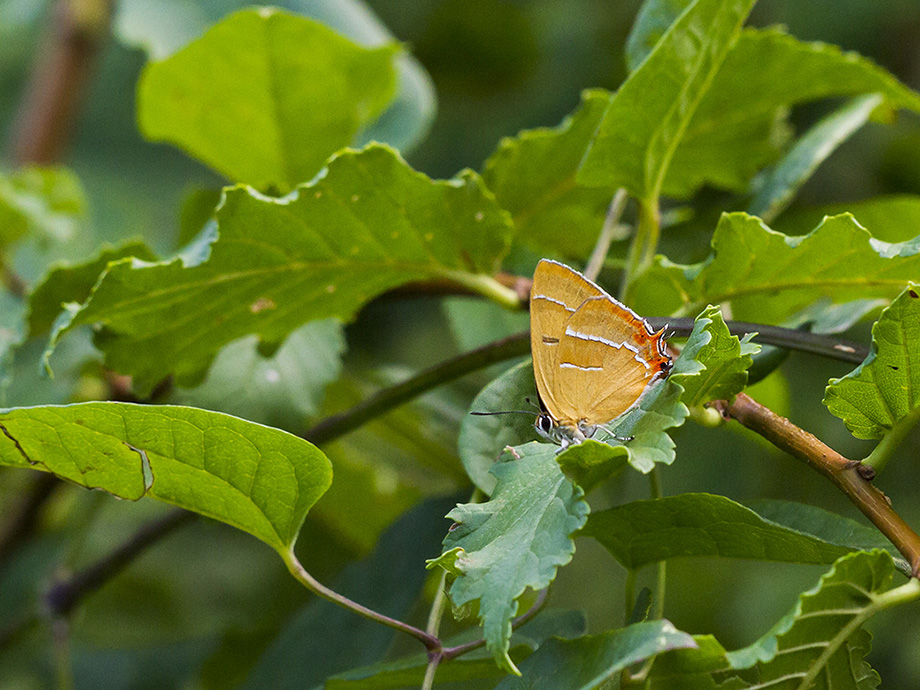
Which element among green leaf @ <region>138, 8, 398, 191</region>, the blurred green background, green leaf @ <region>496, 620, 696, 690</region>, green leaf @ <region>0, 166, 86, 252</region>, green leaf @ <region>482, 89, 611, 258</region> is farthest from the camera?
the blurred green background

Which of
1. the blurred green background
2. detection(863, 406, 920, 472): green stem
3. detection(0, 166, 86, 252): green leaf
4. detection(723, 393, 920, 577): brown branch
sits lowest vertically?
the blurred green background

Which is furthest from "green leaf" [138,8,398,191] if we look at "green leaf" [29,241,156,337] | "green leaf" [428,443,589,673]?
"green leaf" [428,443,589,673]

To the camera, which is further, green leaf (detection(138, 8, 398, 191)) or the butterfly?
green leaf (detection(138, 8, 398, 191))

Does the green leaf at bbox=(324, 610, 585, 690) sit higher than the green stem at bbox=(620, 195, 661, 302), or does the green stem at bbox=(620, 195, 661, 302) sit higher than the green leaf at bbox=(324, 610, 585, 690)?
the green stem at bbox=(620, 195, 661, 302)

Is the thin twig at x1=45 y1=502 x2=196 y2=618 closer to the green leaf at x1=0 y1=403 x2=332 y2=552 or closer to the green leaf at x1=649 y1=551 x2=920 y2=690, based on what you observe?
the green leaf at x1=0 y1=403 x2=332 y2=552

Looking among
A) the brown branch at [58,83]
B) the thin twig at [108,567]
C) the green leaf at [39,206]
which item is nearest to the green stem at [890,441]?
the thin twig at [108,567]

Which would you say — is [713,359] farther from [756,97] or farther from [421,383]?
[756,97]
